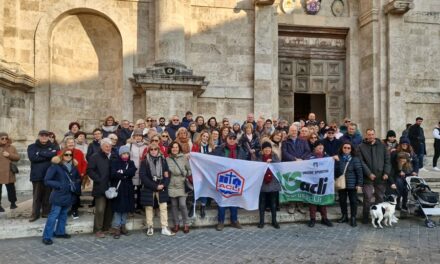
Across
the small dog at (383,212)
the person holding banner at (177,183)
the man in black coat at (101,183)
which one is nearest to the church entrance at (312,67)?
the small dog at (383,212)

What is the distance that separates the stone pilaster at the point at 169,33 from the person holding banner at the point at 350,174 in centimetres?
696

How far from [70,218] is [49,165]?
1.19 m

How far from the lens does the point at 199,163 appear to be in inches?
303

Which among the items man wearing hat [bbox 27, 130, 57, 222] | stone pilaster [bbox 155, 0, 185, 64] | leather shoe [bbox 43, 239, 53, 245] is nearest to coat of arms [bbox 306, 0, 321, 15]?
stone pilaster [bbox 155, 0, 185, 64]

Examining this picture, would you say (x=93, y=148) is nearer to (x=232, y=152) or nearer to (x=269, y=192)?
(x=232, y=152)

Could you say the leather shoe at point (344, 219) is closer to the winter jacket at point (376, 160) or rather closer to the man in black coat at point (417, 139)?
the winter jacket at point (376, 160)

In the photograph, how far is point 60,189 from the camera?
6691 mm

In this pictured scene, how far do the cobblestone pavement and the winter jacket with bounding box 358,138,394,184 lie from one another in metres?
Result: 1.19

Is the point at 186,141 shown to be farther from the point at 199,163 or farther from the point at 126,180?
the point at 126,180

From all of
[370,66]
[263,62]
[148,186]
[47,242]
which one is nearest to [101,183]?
[148,186]

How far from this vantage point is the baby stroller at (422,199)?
7773 millimetres

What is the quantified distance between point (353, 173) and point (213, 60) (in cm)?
778

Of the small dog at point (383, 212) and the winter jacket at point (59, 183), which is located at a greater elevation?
the winter jacket at point (59, 183)

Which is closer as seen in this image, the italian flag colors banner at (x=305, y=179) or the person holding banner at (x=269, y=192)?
the person holding banner at (x=269, y=192)
